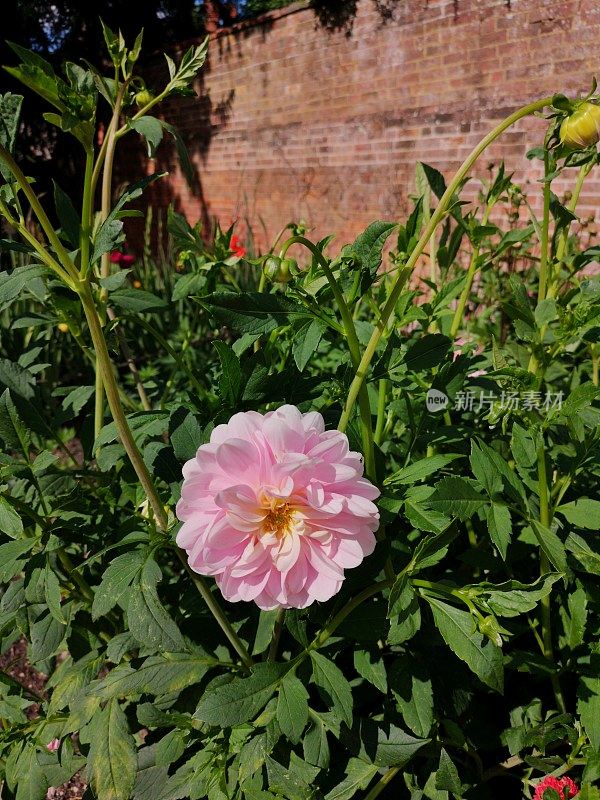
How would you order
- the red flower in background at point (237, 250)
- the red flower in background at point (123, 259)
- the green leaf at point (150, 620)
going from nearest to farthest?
1. the green leaf at point (150, 620)
2. the red flower in background at point (237, 250)
3. the red flower in background at point (123, 259)

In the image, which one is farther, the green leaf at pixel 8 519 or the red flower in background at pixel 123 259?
the red flower in background at pixel 123 259

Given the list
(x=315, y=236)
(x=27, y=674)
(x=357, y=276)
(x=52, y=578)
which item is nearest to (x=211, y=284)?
(x=357, y=276)

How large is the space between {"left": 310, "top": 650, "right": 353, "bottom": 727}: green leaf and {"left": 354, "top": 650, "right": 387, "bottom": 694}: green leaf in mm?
38

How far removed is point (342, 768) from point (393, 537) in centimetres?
31

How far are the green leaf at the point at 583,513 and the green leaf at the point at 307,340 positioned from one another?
38 cm

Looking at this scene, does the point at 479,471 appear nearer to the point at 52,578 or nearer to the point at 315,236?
the point at 52,578

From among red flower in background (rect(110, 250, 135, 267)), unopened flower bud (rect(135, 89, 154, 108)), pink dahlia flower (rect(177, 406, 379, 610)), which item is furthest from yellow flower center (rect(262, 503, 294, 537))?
red flower in background (rect(110, 250, 135, 267))

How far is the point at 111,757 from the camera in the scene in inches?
30.1

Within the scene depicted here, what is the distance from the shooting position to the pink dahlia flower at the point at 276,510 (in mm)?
525

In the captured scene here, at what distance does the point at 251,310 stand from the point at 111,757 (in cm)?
58

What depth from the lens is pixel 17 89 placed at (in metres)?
5.54

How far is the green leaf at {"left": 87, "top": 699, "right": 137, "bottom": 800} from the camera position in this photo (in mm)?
753

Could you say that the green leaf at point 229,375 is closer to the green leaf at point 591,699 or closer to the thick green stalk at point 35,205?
the thick green stalk at point 35,205

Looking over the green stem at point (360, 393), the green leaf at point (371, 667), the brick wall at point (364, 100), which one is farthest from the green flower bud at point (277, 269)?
the brick wall at point (364, 100)
